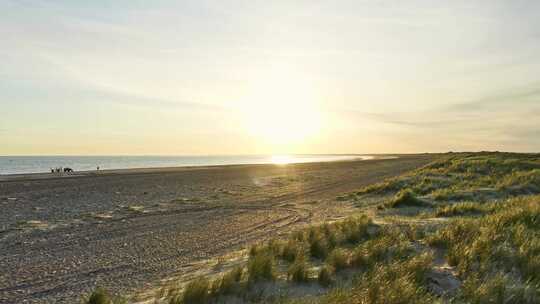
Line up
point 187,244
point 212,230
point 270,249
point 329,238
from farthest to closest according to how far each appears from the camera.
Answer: point 212,230 → point 187,244 → point 329,238 → point 270,249

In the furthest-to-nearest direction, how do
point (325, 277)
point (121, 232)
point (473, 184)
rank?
point (473, 184) → point (121, 232) → point (325, 277)

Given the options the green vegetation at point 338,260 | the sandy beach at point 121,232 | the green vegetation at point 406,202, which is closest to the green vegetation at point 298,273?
the green vegetation at point 338,260

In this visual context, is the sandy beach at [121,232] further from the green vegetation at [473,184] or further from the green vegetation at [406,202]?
the green vegetation at [473,184]

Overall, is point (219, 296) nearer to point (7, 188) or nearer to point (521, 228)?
point (521, 228)

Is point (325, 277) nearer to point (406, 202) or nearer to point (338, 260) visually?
point (338, 260)

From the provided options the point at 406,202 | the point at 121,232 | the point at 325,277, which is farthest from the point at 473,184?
the point at 121,232

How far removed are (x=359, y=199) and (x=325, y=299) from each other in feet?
54.0

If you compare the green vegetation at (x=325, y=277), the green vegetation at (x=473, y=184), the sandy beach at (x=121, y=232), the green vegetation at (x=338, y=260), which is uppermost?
the green vegetation at (x=473, y=184)

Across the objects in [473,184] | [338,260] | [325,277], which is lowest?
[325,277]

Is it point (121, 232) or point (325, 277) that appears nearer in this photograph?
point (325, 277)

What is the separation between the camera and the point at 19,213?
16.8m

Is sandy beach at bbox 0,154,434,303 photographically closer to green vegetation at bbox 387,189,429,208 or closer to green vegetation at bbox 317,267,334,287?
green vegetation at bbox 387,189,429,208

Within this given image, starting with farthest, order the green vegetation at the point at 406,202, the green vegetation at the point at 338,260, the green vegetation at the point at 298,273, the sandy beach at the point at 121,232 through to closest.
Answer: the green vegetation at the point at 406,202 < the sandy beach at the point at 121,232 < the green vegetation at the point at 338,260 < the green vegetation at the point at 298,273

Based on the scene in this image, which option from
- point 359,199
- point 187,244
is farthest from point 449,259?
point 359,199
